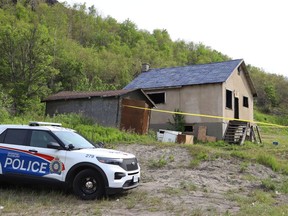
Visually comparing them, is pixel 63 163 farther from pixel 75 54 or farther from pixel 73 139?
pixel 75 54

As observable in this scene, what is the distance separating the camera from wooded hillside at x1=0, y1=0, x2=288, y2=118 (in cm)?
2348

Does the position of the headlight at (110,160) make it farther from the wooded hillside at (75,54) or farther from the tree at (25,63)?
the tree at (25,63)

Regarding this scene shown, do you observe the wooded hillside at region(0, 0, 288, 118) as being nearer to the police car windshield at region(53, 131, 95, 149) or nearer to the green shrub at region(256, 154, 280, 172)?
the police car windshield at region(53, 131, 95, 149)

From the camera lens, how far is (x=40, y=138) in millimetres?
8805

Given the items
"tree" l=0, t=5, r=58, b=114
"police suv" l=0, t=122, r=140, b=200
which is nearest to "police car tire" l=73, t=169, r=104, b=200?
"police suv" l=0, t=122, r=140, b=200

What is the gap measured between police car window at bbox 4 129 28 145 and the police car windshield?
0.80 metres

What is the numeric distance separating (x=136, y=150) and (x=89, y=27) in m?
53.0

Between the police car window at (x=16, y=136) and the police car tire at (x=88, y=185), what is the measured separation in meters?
1.81

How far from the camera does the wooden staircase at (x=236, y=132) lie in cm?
2362

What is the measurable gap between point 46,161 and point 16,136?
47.4 inches

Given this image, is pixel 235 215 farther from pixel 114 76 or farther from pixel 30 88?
pixel 114 76

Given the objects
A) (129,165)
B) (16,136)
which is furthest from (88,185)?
(16,136)

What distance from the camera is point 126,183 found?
8.28 meters

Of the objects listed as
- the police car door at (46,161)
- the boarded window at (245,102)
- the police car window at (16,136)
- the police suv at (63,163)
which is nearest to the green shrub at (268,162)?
the police suv at (63,163)
